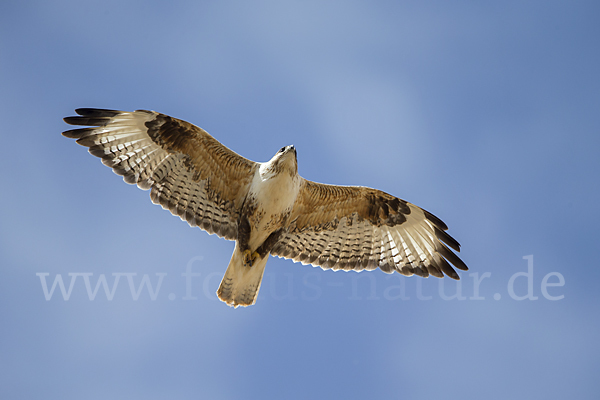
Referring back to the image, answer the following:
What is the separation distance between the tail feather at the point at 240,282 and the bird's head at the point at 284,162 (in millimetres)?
1572

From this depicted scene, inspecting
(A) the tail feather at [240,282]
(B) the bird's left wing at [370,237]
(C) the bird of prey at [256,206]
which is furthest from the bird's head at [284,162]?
(A) the tail feather at [240,282]

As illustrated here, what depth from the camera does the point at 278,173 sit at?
25.0ft

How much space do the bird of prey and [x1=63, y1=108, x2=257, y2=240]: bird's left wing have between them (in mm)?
16

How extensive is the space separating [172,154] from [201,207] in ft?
3.33

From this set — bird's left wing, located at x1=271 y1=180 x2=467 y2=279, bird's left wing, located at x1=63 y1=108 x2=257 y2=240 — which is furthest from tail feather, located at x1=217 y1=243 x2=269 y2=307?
bird's left wing, located at x1=63 y1=108 x2=257 y2=240

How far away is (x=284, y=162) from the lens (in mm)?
7551

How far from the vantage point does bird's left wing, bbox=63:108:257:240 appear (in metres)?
7.98

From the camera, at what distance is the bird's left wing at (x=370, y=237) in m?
8.62

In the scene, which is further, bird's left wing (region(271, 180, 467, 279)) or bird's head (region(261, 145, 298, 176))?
bird's left wing (region(271, 180, 467, 279))

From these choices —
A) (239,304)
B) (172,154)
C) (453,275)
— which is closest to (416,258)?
(453,275)

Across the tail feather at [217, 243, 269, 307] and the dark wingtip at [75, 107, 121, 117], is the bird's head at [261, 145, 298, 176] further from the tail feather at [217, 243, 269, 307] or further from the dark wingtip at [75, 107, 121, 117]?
the dark wingtip at [75, 107, 121, 117]

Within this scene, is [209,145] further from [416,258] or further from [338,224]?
[416,258]

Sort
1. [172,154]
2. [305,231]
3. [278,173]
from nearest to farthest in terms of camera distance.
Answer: [278,173], [172,154], [305,231]

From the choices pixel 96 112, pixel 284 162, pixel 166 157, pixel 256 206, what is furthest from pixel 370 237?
pixel 96 112
